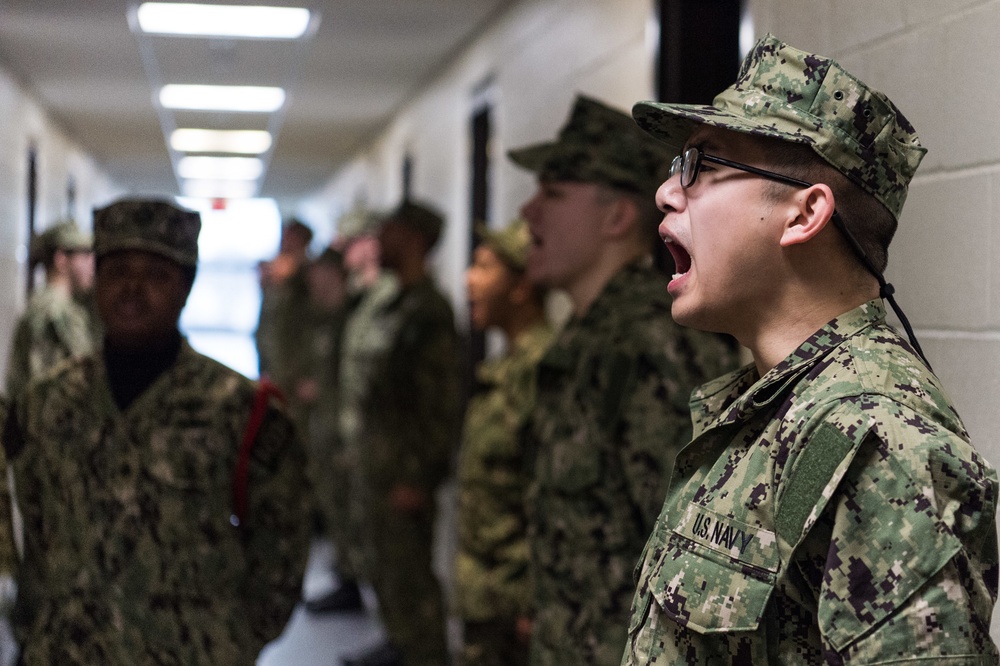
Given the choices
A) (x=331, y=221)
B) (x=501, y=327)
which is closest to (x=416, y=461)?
(x=501, y=327)

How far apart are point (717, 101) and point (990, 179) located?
45 cm

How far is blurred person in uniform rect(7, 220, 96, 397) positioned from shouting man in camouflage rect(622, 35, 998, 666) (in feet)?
5.60

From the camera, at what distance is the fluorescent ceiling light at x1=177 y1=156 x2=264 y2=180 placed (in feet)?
26.5

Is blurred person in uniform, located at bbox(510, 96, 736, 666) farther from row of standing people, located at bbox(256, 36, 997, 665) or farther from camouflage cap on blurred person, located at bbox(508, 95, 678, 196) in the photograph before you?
row of standing people, located at bbox(256, 36, 997, 665)

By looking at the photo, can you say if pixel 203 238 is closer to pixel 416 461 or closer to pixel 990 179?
pixel 990 179

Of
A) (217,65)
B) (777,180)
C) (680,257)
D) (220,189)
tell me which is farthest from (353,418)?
(220,189)

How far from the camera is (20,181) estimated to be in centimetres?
358

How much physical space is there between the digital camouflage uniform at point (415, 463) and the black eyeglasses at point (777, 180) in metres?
2.80

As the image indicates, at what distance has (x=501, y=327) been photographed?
3410 millimetres

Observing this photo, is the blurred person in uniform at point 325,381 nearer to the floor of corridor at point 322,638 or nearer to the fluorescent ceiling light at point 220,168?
the floor of corridor at point 322,638

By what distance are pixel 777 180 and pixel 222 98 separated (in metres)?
4.87

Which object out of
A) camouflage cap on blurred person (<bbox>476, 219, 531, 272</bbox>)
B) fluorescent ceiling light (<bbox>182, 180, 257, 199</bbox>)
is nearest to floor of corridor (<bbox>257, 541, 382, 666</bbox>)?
camouflage cap on blurred person (<bbox>476, 219, 531, 272</bbox>)

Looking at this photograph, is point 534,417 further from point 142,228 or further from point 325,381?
point 325,381

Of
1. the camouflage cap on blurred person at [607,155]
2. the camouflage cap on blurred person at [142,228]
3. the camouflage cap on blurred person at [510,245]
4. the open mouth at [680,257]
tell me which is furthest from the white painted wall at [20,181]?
the open mouth at [680,257]
